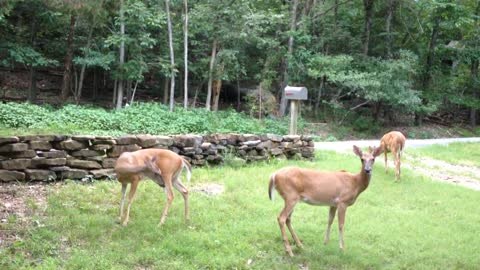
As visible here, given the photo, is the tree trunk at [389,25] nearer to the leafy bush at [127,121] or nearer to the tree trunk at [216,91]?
the tree trunk at [216,91]

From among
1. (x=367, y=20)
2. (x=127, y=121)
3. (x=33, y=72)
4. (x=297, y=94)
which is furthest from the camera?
Result: (x=367, y=20)

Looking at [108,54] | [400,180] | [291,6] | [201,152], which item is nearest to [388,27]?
[291,6]

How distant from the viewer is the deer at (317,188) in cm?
625

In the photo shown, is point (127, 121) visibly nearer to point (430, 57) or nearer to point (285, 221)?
point (285, 221)

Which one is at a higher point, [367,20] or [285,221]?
[367,20]

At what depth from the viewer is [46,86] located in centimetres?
2328

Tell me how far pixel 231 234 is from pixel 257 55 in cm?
1894

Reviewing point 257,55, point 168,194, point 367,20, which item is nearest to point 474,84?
point 367,20

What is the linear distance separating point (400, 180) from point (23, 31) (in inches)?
644

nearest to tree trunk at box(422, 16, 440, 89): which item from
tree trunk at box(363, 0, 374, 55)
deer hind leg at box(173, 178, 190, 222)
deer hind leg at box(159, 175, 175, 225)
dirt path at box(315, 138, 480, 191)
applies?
tree trunk at box(363, 0, 374, 55)

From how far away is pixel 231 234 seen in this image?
6535 millimetres

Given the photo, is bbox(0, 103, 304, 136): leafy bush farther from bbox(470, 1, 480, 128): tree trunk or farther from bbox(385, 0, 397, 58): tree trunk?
bbox(470, 1, 480, 128): tree trunk

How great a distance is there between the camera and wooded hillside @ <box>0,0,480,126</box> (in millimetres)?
20250

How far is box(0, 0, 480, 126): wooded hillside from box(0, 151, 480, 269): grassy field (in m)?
12.2
